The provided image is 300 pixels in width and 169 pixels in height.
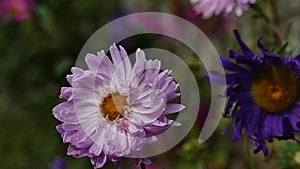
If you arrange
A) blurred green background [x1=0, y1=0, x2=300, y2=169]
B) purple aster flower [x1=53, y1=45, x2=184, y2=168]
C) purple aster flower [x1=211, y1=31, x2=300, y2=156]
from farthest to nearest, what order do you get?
blurred green background [x1=0, y1=0, x2=300, y2=169], purple aster flower [x1=211, y1=31, x2=300, y2=156], purple aster flower [x1=53, y1=45, x2=184, y2=168]

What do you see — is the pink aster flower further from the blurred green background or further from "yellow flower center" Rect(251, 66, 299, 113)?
"yellow flower center" Rect(251, 66, 299, 113)

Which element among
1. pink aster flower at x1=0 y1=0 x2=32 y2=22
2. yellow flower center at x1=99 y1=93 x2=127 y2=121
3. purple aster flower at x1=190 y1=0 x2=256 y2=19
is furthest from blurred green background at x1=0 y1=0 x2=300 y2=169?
yellow flower center at x1=99 y1=93 x2=127 y2=121

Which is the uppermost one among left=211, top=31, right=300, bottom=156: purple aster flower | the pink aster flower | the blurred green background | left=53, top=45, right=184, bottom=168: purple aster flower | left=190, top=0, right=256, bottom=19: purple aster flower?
the pink aster flower

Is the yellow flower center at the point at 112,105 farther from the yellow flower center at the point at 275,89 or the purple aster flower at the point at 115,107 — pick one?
the yellow flower center at the point at 275,89

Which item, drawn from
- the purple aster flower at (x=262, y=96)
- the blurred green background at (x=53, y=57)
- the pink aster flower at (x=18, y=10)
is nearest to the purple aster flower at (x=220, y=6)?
the purple aster flower at (x=262, y=96)

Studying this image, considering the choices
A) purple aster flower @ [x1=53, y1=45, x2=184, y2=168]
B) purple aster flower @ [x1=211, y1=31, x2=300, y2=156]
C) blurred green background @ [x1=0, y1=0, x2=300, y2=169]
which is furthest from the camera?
blurred green background @ [x1=0, y1=0, x2=300, y2=169]

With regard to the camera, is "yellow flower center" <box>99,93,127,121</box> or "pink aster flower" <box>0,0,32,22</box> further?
"pink aster flower" <box>0,0,32,22</box>

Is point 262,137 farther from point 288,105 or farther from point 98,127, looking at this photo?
point 98,127

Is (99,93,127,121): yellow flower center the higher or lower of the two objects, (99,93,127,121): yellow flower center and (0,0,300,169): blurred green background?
the lower
